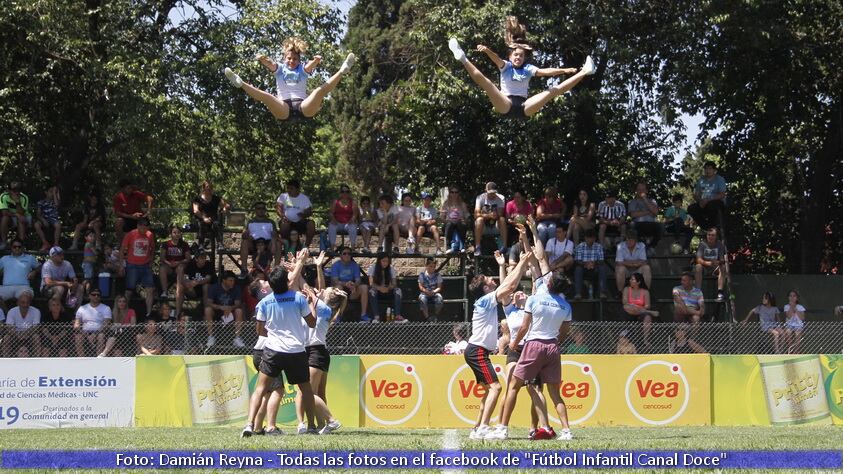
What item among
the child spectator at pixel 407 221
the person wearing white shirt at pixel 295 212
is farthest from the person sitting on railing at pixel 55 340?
the child spectator at pixel 407 221

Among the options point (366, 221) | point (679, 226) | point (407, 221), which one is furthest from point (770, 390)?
point (366, 221)

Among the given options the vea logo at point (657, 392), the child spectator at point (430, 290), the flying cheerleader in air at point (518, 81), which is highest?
the flying cheerleader in air at point (518, 81)

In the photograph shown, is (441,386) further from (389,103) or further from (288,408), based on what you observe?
(389,103)

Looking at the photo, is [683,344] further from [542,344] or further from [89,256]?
[89,256]

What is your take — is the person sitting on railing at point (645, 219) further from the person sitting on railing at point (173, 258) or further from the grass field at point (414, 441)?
the person sitting on railing at point (173, 258)

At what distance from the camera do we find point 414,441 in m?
11.0

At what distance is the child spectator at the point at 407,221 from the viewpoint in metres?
19.6

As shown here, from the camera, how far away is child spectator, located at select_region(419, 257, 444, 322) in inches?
728

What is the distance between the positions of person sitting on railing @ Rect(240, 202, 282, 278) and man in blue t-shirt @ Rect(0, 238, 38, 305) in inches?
136

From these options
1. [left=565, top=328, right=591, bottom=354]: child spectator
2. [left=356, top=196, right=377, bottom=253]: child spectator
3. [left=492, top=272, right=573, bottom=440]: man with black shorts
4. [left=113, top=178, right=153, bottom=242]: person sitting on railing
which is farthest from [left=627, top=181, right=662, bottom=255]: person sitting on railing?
[left=492, top=272, right=573, bottom=440]: man with black shorts

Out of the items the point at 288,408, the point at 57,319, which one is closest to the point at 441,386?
the point at 288,408

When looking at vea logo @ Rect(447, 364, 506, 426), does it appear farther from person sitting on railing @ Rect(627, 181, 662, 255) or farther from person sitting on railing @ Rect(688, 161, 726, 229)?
person sitting on railing @ Rect(688, 161, 726, 229)

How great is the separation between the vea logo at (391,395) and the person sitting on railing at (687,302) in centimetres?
504

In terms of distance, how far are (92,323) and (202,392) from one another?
7.74 ft
